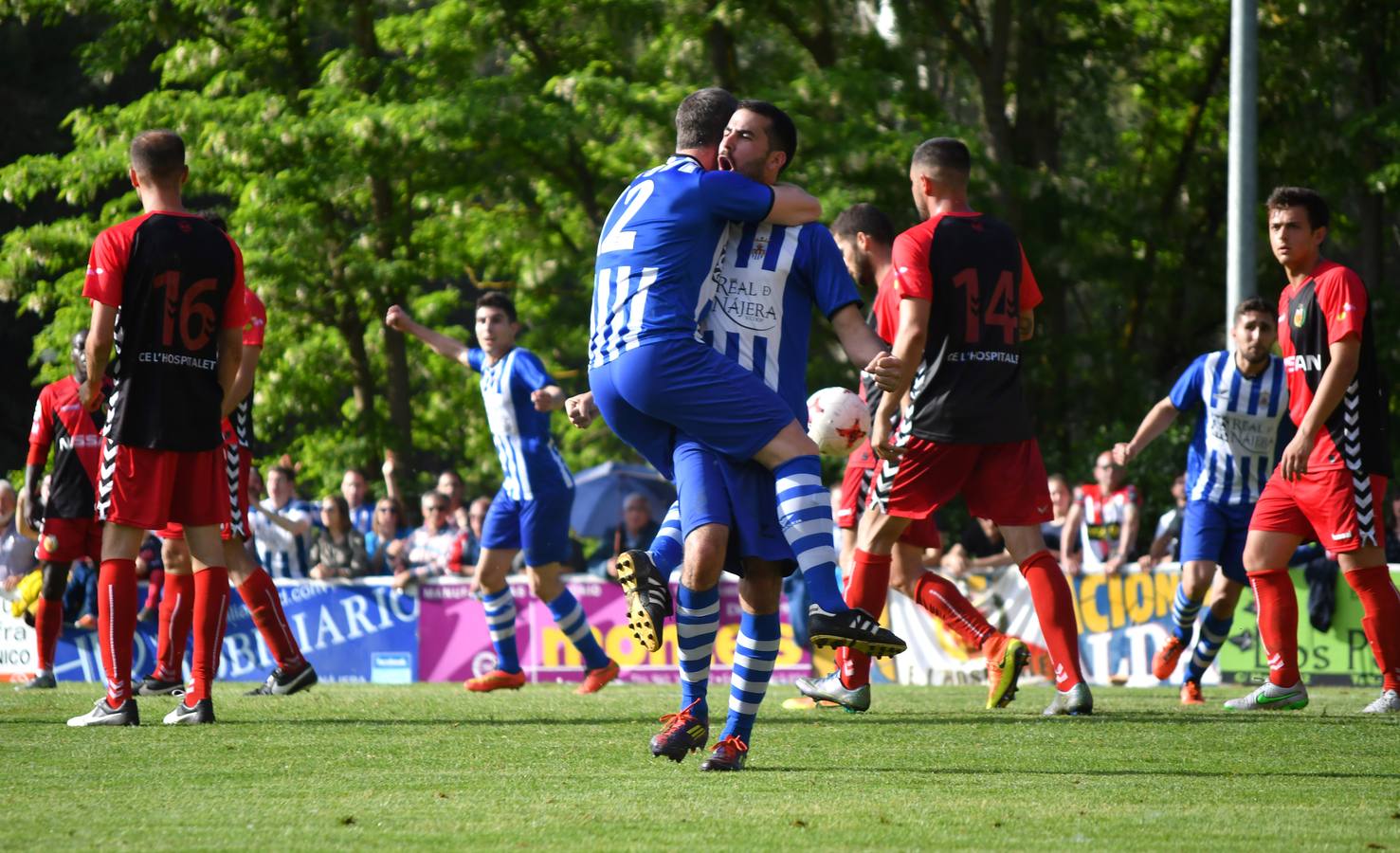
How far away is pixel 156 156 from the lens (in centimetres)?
760

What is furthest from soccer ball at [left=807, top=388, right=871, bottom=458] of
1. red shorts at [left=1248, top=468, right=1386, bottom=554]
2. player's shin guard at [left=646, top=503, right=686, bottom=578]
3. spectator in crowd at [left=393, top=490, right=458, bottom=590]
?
spectator in crowd at [left=393, top=490, right=458, bottom=590]

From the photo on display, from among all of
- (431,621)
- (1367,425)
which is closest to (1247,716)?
(1367,425)

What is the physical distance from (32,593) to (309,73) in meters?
10.5

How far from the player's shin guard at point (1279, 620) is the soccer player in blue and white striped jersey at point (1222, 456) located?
109cm

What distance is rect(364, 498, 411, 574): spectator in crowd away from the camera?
53.9ft

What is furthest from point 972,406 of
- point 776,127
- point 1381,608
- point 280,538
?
point 280,538

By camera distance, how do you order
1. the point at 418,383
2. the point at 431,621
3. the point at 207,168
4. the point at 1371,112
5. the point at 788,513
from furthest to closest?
the point at 418,383 → the point at 207,168 → the point at 1371,112 → the point at 431,621 → the point at 788,513

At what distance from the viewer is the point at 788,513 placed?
5.69m

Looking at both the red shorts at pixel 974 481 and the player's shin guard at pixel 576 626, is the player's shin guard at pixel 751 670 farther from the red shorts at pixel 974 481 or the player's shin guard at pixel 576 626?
the player's shin guard at pixel 576 626

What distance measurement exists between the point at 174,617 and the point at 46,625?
227cm

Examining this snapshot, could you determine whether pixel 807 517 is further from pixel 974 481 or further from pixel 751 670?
pixel 974 481

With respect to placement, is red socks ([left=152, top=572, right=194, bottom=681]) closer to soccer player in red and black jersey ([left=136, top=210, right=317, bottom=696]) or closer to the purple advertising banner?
soccer player in red and black jersey ([left=136, top=210, right=317, bottom=696])

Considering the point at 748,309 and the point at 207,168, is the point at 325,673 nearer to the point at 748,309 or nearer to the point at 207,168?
the point at 207,168

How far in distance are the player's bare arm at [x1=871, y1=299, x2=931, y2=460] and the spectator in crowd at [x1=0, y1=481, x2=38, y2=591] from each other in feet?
33.8
